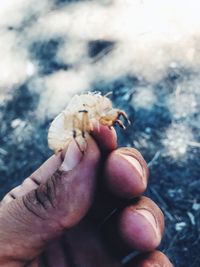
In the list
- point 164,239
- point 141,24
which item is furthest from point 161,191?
point 141,24

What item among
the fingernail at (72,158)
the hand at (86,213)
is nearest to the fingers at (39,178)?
the hand at (86,213)

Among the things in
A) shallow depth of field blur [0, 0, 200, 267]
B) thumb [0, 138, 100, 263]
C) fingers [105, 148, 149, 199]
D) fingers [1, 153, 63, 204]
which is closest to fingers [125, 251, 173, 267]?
fingers [105, 148, 149, 199]

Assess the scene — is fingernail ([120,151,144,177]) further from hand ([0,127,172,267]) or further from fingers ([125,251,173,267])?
fingers ([125,251,173,267])

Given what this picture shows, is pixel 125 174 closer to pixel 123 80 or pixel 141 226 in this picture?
pixel 141 226

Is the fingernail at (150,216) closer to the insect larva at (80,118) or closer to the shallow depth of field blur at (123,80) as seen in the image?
the insect larva at (80,118)

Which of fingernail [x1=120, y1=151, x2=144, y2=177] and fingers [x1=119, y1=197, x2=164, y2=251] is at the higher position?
fingernail [x1=120, y1=151, x2=144, y2=177]

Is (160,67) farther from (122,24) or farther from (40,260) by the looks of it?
(40,260)
